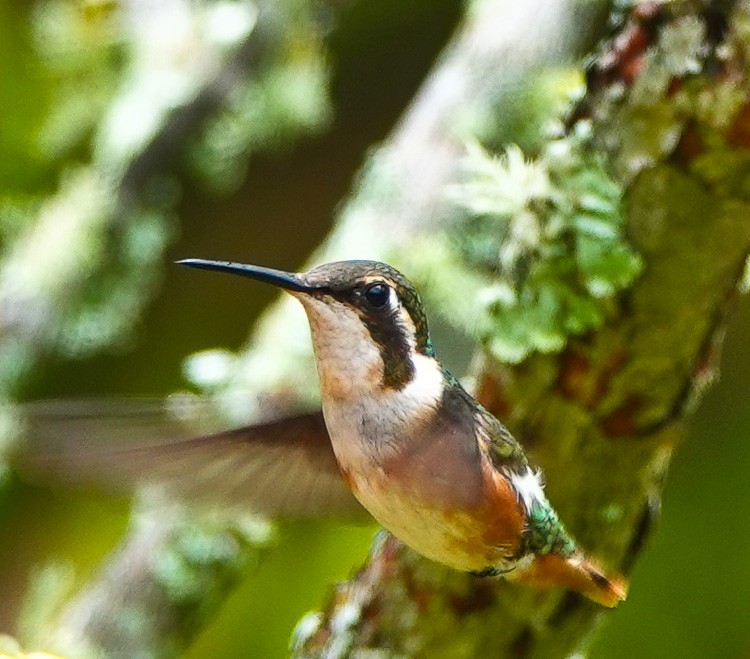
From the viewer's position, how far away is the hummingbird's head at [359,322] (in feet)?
3.13

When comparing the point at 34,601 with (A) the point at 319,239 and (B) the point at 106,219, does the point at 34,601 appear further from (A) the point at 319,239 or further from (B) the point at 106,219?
(A) the point at 319,239

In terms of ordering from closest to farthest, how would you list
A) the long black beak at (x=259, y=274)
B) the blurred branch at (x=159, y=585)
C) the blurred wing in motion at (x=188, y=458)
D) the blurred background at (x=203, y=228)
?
the long black beak at (x=259, y=274) → the blurred wing in motion at (x=188, y=458) → the blurred branch at (x=159, y=585) → the blurred background at (x=203, y=228)

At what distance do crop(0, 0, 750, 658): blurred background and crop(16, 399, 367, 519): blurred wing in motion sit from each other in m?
0.83

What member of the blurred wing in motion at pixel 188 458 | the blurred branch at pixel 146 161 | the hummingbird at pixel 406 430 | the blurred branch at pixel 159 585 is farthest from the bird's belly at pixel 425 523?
the blurred branch at pixel 146 161

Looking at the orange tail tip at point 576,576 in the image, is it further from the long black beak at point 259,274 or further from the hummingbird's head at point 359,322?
the long black beak at point 259,274

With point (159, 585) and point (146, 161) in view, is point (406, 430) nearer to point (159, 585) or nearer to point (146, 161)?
point (159, 585)

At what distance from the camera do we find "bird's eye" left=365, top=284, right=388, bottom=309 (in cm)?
96

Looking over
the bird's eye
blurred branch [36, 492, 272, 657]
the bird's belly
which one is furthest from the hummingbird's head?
blurred branch [36, 492, 272, 657]

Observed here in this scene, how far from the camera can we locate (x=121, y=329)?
271 cm

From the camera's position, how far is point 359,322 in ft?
3.17

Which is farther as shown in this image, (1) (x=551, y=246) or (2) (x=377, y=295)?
(1) (x=551, y=246)

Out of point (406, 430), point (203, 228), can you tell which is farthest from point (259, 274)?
point (203, 228)

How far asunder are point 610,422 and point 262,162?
75.0 inches

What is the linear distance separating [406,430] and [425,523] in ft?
0.30
